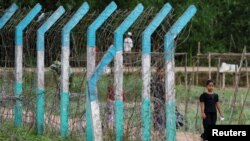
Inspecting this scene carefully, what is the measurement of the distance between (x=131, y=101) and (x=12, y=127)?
2026 mm

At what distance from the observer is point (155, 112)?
8516 mm

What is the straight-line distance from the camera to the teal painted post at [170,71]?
8.27 meters

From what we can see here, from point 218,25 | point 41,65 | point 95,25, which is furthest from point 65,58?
point 218,25

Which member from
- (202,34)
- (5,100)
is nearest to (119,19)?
(5,100)

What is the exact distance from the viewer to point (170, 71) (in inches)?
327

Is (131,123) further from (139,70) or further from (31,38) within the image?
(31,38)

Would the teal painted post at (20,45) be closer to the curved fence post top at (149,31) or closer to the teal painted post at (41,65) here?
the teal painted post at (41,65)

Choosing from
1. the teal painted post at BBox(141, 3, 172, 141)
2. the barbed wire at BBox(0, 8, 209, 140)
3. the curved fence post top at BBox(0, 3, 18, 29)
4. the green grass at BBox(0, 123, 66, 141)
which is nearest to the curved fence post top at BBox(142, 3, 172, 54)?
the teal painted post at BBox(141, 3, 172, 141)

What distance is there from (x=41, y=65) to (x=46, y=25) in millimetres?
593

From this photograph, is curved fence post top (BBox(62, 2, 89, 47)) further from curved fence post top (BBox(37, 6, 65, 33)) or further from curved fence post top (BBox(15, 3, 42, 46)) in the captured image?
curved fence post top (BBox(15, 3, 42, 46))

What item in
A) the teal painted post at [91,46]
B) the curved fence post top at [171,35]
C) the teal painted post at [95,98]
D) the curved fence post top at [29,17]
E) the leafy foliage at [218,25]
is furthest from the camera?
the leafy foliage at [218,25]

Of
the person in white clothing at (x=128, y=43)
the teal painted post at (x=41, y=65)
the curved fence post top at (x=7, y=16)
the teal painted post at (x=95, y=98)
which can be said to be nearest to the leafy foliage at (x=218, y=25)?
the curved fence post top at (x=7, y=16)

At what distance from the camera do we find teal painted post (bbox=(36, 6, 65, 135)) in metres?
9.53

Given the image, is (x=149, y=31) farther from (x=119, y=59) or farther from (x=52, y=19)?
(x=52, y=19)
